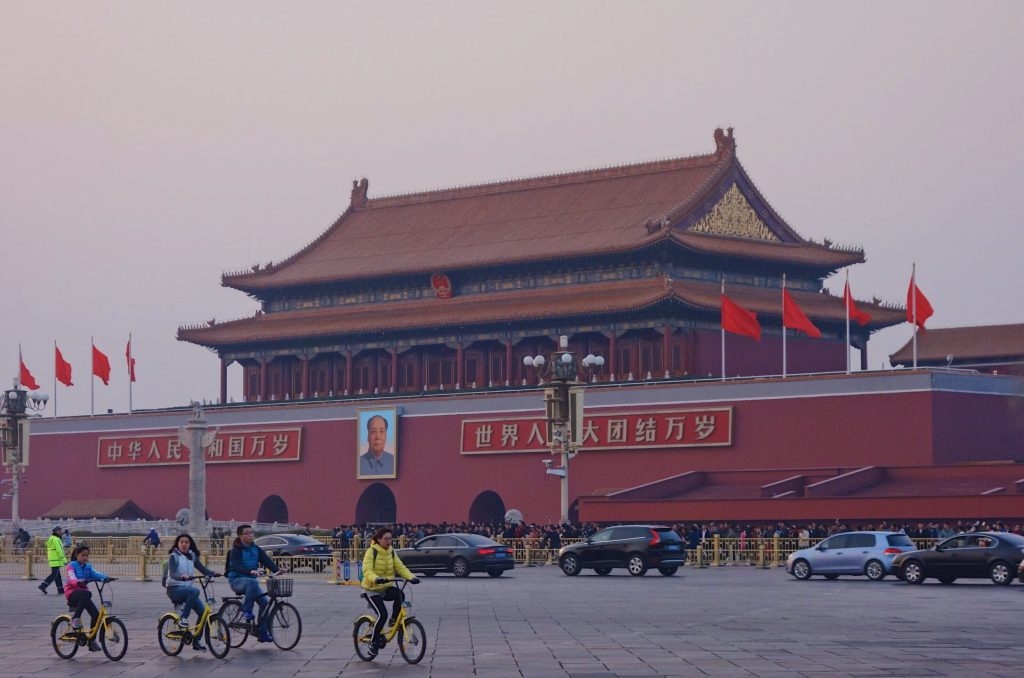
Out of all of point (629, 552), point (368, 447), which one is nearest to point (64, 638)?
point (629, 552)

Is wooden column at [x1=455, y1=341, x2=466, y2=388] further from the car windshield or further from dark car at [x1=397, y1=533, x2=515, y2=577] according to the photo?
the car windshield

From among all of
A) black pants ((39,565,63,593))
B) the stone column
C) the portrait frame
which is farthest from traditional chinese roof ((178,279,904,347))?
black pants ((39,565,63,593))

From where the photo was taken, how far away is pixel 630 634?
20.8m

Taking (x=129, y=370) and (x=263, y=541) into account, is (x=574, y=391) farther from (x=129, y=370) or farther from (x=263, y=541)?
(x=129, y=370)

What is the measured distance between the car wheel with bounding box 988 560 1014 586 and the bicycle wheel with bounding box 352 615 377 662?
16109 millimetres

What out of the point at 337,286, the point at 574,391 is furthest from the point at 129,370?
the point at 574,391

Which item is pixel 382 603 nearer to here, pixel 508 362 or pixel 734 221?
pixel 508 362

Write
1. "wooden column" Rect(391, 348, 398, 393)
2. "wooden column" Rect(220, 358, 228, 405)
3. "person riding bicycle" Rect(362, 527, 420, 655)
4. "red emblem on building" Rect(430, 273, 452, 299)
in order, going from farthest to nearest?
1. "wooden column" Rect(220, 358, 228, 405)
2. "wooden column" Rect(391, 348, 398, 393)
3. "red emblem on building" Rect(430, 273, 452, 299)
4. "person riding bicycle" Rect(362, 527, 420, 655)

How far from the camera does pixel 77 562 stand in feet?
64.2

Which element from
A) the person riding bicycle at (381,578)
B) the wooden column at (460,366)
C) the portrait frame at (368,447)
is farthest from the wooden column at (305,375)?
the person riding bicycle at (381,578)

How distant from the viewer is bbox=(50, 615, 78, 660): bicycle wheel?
61.8ft

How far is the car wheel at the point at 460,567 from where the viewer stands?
3738 centimetres

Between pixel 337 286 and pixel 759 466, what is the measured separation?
22102 millimetres

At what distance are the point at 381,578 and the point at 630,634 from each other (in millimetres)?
3972
